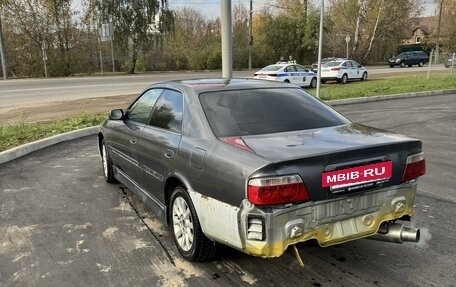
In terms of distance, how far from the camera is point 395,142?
3.38 meters

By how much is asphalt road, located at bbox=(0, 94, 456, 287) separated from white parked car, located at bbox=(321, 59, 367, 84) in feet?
67.0

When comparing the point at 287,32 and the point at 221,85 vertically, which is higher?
the point at 287,32

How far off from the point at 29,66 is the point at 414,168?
38250 mm

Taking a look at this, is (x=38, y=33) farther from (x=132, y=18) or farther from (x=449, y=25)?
(x=449, y=25)

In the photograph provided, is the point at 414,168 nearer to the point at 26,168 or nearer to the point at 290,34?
A: the point at 26,168

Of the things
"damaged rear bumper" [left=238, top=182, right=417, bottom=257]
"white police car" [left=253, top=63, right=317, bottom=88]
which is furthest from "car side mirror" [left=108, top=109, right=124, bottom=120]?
"white police car" [left=253, top=63, right=317, bottom=88]

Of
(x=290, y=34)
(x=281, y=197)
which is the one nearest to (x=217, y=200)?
(x=281, y=197)

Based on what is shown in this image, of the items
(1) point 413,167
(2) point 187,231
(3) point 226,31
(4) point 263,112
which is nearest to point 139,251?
(2) point 187,231

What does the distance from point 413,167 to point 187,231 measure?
1.86 metres

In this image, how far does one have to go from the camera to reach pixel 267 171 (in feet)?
9.68

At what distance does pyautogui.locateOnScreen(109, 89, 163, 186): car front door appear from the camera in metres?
4.79

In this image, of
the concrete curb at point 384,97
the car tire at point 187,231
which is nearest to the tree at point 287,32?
the concrete curb at point 384,97

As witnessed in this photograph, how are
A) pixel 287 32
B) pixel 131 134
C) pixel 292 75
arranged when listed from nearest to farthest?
pixel 131 134 < pixel 292 75 < pixel 287 32

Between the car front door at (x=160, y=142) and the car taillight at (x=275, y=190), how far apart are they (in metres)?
1.09
